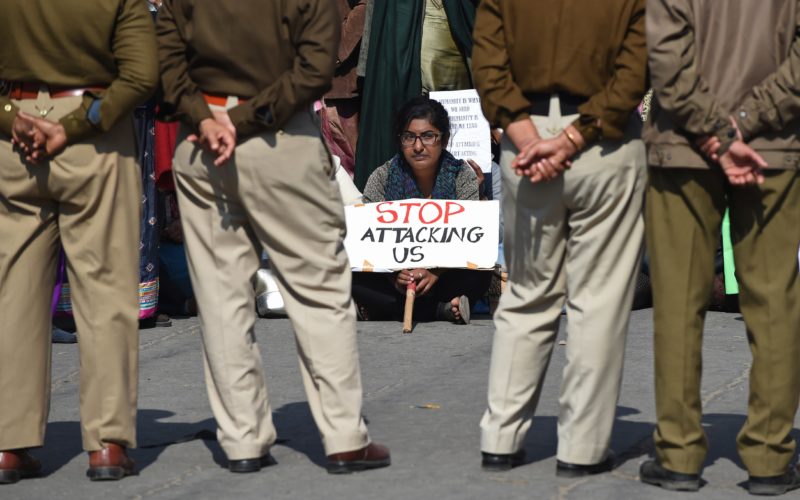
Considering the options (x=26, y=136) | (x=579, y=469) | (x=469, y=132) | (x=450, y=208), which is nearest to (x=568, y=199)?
(x=579, y=469)

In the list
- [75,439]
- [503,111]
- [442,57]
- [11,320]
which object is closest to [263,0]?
[503,111]

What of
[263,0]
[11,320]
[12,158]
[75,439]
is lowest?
[75,439]

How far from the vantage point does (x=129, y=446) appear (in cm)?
559

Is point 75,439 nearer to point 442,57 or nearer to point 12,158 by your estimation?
point 12,158

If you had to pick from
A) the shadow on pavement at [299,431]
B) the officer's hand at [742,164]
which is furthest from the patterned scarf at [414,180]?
the officer's hand at [742,164]

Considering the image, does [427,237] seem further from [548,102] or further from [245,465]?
[548,102]

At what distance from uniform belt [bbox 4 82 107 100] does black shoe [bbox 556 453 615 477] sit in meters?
1.97

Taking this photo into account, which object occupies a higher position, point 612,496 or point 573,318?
point 573,318

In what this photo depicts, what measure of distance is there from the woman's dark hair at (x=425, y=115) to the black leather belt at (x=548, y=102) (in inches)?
163

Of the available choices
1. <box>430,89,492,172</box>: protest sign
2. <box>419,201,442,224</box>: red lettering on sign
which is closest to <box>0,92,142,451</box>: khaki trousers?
<box>419,201,442,224</box>: red lettering on sign

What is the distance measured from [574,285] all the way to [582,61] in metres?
0.72

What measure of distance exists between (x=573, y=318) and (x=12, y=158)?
1.93 m

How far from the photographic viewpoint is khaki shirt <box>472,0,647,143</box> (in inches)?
205

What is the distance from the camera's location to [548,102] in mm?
5355
